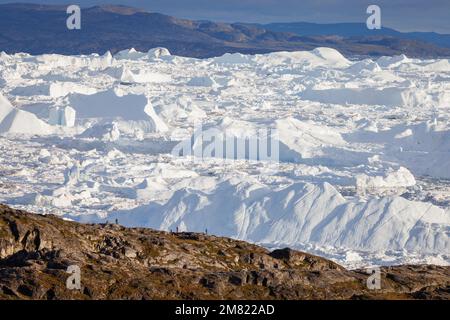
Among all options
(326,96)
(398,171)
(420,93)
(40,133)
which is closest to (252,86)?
(326,96)

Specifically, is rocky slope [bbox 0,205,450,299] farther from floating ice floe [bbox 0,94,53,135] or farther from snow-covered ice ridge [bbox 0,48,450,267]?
floating ice floe [bbox 0,94,53,135]

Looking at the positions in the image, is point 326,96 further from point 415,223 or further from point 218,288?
point 218,288

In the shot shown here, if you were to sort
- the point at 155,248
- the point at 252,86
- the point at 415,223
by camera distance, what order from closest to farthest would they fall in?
the point at 155,248
the point at 415,223
the point at 252,86

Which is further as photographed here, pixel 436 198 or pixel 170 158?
pixel 170 158

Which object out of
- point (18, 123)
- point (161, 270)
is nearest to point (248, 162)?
point (18, 123)

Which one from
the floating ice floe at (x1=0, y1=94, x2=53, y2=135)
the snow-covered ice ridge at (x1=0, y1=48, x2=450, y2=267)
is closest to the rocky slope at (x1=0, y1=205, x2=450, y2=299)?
the snow-covered ice ridge at (x1=0, y1=48, x2=450, y2=267)

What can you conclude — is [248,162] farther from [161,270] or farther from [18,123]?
[161,270]
